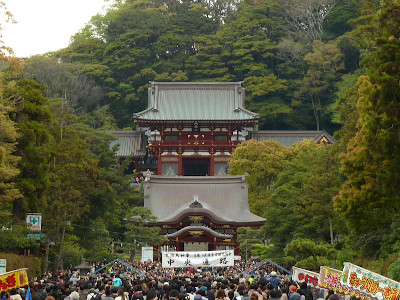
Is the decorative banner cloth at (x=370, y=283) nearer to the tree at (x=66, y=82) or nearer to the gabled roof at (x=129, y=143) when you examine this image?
the gabled roof at (x=129, y=143)

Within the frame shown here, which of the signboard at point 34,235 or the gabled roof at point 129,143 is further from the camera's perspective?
the gabled roof at point 129,143

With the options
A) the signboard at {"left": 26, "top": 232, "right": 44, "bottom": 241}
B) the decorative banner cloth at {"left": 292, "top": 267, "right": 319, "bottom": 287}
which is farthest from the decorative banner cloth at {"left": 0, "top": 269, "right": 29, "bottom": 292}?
the decorative banner cloth at {"left": 292, "top": 267, "right": 319, "bottom": 287}

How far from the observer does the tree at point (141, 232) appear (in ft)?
127

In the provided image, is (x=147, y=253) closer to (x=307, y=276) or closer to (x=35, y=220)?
(x=35, y=220)

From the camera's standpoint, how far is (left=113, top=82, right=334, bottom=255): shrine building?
46.9m

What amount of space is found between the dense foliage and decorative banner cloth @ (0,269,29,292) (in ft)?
17.8

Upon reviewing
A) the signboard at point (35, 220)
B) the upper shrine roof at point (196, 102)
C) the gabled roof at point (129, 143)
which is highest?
the upper shrine roof at point (196, 102)

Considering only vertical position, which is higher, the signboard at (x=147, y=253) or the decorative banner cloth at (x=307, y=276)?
the decorative banner cloth at (x=307, y=276)

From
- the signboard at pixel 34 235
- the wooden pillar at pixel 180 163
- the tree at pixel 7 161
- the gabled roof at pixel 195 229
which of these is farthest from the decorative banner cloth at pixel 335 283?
the wooden pillar at pixel 180 163

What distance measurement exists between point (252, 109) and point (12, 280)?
49089 mm

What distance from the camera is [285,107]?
66.1 metres

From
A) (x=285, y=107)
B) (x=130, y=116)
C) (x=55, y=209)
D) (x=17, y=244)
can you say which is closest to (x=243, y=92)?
(x=285, y=107)

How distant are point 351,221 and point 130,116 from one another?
48.5 meters

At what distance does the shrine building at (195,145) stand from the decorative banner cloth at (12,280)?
83.1 ft
